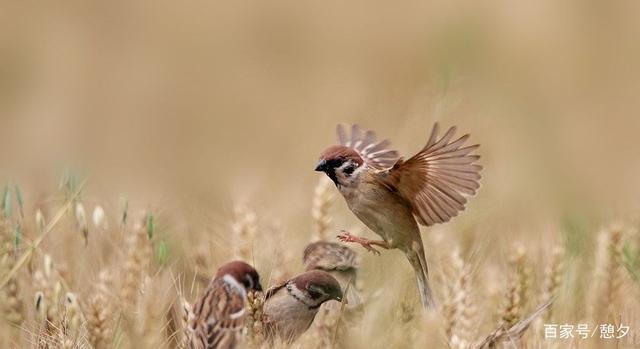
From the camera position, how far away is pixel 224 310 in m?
3.89

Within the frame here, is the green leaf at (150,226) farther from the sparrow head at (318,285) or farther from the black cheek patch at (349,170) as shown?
the black cheek patch at (349,170)

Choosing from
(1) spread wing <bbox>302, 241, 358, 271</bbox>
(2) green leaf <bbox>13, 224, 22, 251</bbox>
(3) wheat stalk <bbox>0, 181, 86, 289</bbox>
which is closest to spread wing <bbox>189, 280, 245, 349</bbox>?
(1) spread wing <bbox>302, 241, 358, 271</bbox>

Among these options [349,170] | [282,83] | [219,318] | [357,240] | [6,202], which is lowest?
[282,83]

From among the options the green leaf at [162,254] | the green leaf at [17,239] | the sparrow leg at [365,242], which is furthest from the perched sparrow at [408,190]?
the green leaf at [17,239]

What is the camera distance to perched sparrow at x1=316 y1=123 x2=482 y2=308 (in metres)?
3.97

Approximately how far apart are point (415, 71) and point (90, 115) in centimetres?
215

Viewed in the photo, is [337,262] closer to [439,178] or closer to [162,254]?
[439,178]

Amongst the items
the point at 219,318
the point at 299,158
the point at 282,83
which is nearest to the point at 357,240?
the point at 219,318

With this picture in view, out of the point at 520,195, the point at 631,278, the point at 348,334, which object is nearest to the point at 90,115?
the point at 520,195

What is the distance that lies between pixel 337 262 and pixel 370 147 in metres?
0.83

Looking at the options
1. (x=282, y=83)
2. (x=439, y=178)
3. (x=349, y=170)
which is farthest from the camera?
(x=282, y=83)

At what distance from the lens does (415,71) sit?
34.1ft

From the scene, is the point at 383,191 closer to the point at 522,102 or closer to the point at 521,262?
the point at 521,262

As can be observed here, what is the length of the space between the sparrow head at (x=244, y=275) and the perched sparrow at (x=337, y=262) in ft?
0.58
